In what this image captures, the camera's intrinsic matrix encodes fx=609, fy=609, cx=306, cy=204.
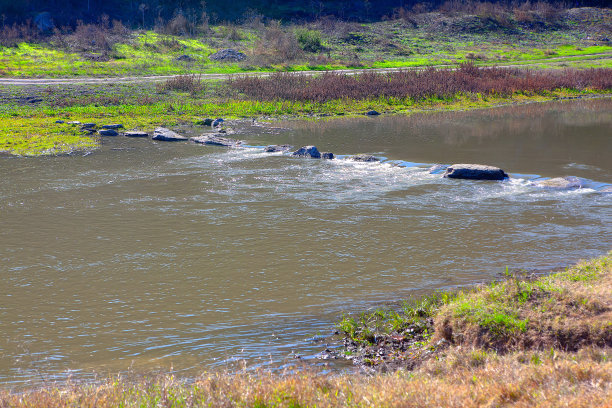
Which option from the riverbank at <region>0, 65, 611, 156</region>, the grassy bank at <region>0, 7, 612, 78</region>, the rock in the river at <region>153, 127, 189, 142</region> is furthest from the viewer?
the grassy bank at <region>0, 7, 612, 78</region>

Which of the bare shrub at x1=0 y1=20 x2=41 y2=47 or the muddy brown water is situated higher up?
the bare shrub at x1=0 y1=20 x2=41 y2=47

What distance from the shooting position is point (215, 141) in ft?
91.4

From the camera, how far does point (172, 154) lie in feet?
83.7

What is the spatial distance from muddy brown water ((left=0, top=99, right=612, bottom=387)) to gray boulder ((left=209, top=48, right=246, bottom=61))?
3191 centimetres

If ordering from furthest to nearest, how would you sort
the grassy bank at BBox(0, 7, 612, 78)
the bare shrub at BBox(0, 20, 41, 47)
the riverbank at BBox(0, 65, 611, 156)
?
the bare shrub at BBox(0, 20, 41, 47), the grassy bank at BBox(0, 7, 612, 78), the riverbank at BBox(0, 65, 611, 156)

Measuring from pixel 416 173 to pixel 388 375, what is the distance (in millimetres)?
14858

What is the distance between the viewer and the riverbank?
32.8 metres

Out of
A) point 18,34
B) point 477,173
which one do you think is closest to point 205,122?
point 477,173

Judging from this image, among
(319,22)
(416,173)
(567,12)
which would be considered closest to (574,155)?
(416,173)

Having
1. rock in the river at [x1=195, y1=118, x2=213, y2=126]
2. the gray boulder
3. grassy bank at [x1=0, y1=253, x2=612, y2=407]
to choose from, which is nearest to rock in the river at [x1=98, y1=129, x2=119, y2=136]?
rock in the river at [x1=195, y1=118, x2=213, y2=126]

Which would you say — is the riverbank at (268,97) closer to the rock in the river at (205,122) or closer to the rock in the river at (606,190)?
the rock in the river at (205,122)

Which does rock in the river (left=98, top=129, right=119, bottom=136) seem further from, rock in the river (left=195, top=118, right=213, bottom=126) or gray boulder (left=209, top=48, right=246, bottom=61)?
gray boulder (left=209, top=48, right=246, bottom=61)

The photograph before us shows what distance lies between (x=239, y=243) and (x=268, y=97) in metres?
25.9

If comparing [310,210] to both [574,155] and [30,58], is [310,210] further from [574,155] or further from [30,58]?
[30,58]
